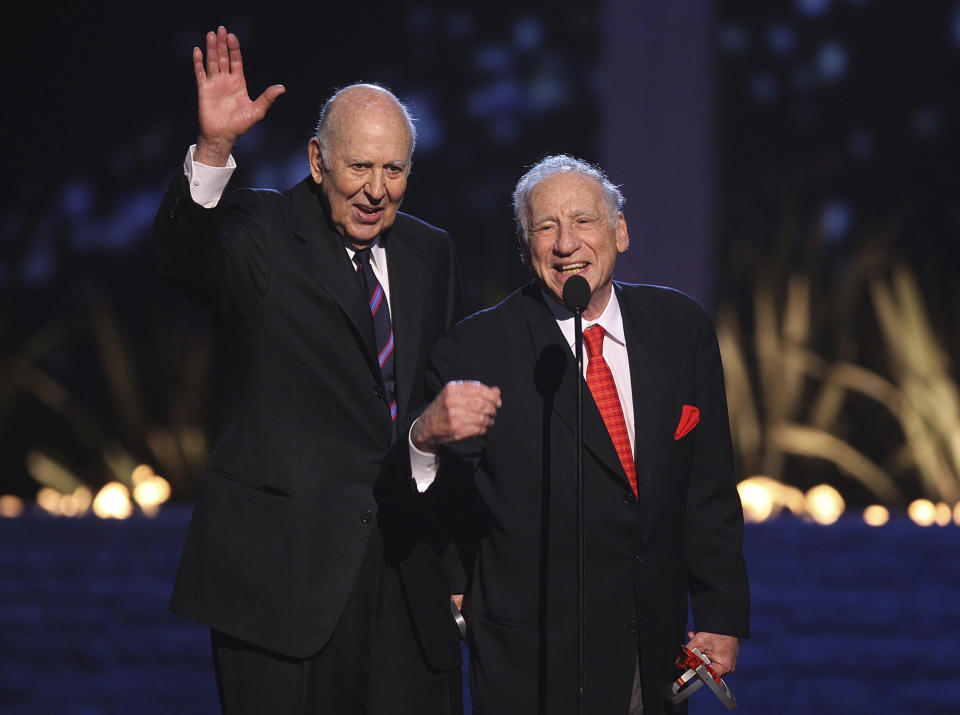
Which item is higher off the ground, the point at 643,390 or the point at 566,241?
the point at 566,241

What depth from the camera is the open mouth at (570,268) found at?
192 centimetres

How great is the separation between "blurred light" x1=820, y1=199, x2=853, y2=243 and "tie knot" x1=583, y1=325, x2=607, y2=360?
266 cm

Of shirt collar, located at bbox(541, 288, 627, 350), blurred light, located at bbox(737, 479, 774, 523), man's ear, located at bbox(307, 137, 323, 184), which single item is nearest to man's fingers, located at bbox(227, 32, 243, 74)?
man's ear, located at bbox(307, 137, 323, 184)

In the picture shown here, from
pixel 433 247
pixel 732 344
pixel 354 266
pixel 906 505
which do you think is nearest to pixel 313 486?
pixel 354 266

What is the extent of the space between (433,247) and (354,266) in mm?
205

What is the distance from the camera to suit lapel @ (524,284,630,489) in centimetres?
184

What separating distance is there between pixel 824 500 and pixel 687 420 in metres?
2.50

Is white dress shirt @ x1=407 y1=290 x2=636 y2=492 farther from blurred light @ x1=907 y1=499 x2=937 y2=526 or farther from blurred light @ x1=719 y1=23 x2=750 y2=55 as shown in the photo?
blurred light @ x1=719 y1=23 x2=750 y2=55

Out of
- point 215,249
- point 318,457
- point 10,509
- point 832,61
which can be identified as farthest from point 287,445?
point 832,61

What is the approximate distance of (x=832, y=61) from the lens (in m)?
4.41

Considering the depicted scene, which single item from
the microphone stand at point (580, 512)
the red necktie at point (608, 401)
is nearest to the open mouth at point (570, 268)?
the red necktie at point (608, 401)

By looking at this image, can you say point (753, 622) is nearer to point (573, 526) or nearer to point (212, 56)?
point (573, 526)

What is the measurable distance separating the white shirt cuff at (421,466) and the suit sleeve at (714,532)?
47 centimetres

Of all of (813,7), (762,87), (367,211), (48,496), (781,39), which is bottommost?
(367,211)
